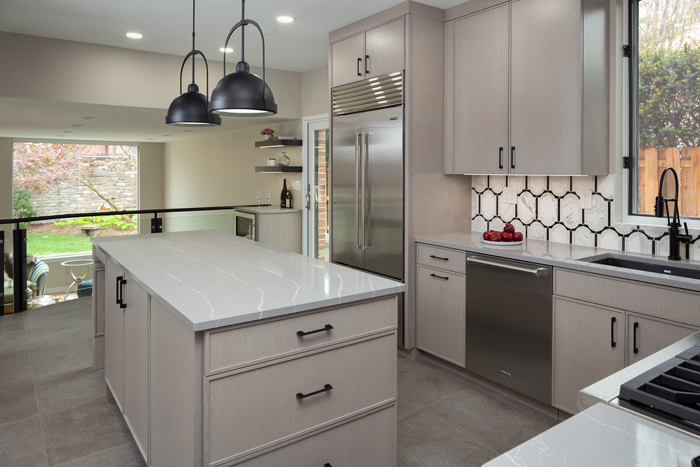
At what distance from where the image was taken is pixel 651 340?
2266mm

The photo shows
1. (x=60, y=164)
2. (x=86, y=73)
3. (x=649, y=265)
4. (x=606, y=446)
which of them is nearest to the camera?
(x=606, y=446)

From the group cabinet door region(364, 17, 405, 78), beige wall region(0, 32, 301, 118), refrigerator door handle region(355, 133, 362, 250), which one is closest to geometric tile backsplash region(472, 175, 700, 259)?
refrigerator door handle region(355, 133, 362, 250)

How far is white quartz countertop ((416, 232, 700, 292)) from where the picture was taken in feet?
7.30

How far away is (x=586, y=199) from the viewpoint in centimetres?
308

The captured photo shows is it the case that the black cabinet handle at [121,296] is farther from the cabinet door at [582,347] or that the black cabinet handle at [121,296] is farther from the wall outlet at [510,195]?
the wall outlet at [510,195]

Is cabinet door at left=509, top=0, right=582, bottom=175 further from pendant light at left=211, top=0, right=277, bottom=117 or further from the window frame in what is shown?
pendant light at left=211, top=0, right=277, bottom=117

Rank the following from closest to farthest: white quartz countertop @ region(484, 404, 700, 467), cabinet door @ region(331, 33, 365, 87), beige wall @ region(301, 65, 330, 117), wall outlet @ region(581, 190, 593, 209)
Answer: white quartz countertop @ region(484, 404, 700, 467)
wall outlet @ region(581, 190, 593, 209)
cabinet door @ region(331, 33, 365, 87)
beige wall @ region(301, 65, 330, 117)

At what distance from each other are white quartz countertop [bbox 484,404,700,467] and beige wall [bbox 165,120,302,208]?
16.6ft

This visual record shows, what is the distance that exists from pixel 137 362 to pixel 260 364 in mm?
895

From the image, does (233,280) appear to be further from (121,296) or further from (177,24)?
(177,24)

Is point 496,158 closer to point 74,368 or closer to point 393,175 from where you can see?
point 393,175

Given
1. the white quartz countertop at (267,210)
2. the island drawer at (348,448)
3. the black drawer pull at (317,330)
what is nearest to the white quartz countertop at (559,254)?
the island drawer at (348,448)

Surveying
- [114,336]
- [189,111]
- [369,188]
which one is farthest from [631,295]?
Result: [114,336]

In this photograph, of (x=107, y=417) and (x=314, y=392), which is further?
(x=107, y=417)
